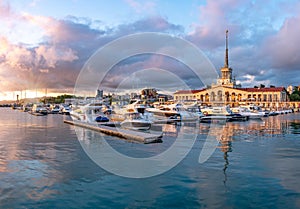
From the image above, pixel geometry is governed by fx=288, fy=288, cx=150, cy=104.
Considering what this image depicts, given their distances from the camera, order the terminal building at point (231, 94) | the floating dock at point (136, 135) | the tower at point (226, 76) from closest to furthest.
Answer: the floating dock at point (136, 135)
the terminal building at point (231, 94)
the tower at point (226, 76)

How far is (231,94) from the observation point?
15900 cm

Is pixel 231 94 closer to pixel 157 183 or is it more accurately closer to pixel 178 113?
pixel 178 113

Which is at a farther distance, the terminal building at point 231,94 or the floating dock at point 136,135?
the terminal building at point 231,94

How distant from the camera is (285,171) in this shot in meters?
14.7

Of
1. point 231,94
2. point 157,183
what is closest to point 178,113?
point 157,183

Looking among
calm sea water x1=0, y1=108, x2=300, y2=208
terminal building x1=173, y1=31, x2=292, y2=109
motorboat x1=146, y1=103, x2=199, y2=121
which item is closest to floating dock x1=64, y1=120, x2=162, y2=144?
calm sea water x1=0, y1=108, x2=300, y2=208

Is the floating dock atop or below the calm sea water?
atop

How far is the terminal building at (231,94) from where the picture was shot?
480 feet

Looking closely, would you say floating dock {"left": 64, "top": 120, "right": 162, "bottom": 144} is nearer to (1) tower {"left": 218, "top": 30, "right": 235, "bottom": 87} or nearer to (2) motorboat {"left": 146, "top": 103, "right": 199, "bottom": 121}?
(2) motorboat {"left": 146, "top": 103, "right": 199, "bottom": 121}

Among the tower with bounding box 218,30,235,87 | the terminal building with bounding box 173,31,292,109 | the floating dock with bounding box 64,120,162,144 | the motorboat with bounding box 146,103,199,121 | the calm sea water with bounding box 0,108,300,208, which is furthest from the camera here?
the tower with bounding box 218,30,235,87

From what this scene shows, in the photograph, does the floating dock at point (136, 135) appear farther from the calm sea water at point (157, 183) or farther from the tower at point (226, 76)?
the tower at point (226, 76)

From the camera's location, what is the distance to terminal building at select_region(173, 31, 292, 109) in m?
146

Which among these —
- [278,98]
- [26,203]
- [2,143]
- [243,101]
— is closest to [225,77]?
[243,101]

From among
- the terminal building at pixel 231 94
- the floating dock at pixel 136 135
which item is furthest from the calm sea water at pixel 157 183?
the terminal building at pixel 231 94
